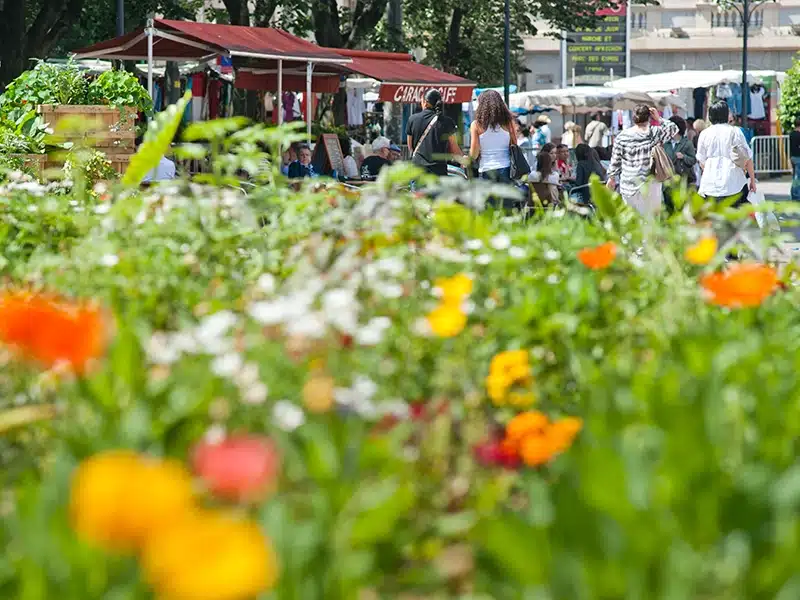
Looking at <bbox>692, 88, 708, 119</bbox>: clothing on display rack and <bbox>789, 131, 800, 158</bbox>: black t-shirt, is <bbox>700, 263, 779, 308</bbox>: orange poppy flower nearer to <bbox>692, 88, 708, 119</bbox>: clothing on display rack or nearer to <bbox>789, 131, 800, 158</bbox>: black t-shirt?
<bbox>789, 131, 800, 158</bbox>: black t-shirt

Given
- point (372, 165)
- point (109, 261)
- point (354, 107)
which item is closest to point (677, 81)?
point (354, 107)

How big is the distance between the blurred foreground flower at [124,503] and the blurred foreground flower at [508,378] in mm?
1336

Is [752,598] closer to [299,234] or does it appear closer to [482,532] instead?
[482,532]

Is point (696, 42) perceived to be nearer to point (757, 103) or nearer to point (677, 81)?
point (757, 103)

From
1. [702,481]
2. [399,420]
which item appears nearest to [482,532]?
[702,481]

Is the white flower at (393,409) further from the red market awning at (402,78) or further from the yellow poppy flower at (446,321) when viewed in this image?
the red market awning at (402,78)

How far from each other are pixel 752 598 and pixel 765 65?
9800cm

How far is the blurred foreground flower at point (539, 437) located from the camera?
2.35m

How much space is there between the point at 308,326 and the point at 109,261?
1146mm

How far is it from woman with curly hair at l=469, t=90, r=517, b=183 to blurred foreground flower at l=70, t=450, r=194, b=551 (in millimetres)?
9917

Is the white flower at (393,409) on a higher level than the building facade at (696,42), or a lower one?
lower

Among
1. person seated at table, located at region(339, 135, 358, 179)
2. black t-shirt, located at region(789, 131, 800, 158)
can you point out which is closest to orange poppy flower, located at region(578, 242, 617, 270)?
person seated at table, located at region(339, 135, 358, 179)

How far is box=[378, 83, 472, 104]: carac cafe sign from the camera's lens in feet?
71.1

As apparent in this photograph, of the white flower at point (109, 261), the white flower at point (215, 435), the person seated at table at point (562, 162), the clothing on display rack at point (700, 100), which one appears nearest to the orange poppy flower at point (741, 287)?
A: the white flower at point (215, 435)
